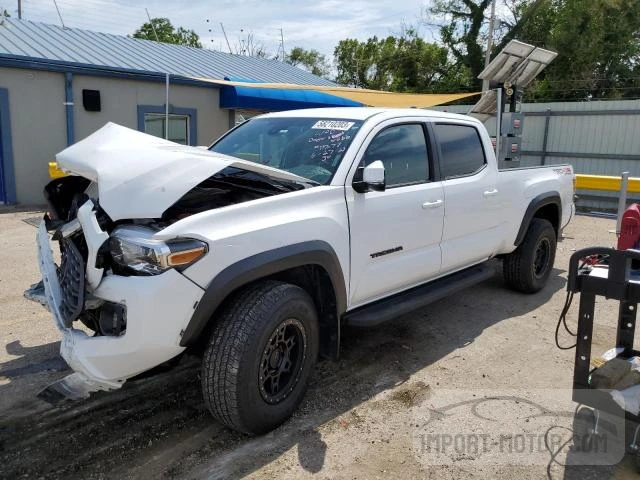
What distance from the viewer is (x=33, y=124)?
462 inches

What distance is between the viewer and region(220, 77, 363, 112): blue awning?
13648 millimetres

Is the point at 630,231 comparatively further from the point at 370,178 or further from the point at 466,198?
the point at 370,178

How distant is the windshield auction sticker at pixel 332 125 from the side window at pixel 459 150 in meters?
0.98

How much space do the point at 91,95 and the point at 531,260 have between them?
10.4 m

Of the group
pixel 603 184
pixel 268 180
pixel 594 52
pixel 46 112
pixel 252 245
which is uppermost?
pixel 594 52

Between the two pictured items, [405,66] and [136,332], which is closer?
[136,332]

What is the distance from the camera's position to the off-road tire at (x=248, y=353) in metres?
2.91

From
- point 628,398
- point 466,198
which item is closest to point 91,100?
point 466,198

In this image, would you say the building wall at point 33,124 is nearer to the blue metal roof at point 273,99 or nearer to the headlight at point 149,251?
the blue metal roof at point 273,99

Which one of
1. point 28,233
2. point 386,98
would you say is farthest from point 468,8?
point 28,233

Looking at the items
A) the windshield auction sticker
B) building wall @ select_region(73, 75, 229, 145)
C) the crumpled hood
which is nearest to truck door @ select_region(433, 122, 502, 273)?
the windshield auction sticker

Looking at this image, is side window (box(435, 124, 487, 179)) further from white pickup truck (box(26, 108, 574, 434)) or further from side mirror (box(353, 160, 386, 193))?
side mirror (box(353, 160, 386, 193))

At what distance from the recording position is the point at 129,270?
2803 mm

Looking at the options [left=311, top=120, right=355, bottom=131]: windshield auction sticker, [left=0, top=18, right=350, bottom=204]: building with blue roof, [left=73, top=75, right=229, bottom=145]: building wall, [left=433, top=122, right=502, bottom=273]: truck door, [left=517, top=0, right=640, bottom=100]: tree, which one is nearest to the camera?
[left=311, top=120, right=355, bottom=131]: windshield auction sticker
